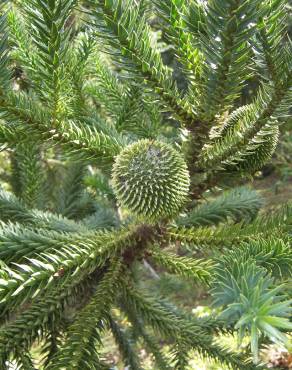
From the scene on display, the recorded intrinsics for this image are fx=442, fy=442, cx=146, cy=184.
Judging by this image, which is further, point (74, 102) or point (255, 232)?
point (74, 102)

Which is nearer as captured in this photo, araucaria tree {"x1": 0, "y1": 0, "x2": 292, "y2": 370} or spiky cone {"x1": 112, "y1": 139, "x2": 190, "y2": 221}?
araucaria tree {"x1": 0, "y1": 0, "x2": 292, "y2": 370}

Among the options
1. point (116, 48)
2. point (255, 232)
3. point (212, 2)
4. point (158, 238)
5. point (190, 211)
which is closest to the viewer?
point (212, 2)

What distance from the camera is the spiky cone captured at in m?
1.15

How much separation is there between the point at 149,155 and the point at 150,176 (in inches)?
2.2

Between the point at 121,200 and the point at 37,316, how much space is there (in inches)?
17.4

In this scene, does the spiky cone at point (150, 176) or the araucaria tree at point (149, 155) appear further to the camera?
the spiky cone at point (150, 176)

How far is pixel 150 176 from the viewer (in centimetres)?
115

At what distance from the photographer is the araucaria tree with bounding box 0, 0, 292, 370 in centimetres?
86

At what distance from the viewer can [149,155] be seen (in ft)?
3.80

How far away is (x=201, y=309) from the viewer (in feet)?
14.9

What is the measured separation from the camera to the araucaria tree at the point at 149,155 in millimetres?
864

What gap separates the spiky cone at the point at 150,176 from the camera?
1151mm

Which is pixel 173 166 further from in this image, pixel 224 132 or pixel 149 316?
pixel 149 316

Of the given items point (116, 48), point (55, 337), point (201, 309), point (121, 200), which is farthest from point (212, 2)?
point (201, 309)
